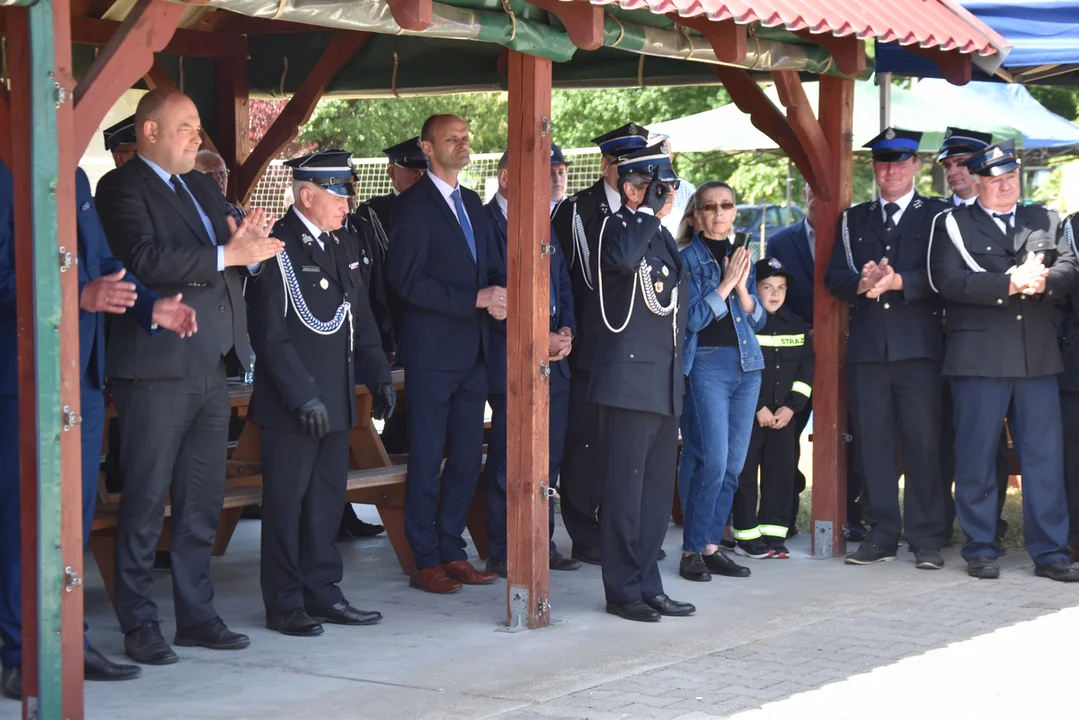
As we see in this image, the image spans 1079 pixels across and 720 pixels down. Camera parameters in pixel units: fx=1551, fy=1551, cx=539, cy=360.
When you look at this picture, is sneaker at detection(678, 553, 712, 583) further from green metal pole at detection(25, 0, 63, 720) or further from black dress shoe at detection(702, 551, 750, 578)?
green metal pole at detection(25, 0, 63, 720)

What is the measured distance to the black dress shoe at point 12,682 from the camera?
5109 millimetres

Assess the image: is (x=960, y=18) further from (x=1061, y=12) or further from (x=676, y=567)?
(x=676, y=567)

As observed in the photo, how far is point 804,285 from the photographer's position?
333 inches

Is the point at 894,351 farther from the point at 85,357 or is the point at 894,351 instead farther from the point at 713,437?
the point at 85,357

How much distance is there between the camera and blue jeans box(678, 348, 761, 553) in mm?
7281

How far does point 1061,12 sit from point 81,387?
5.85 metres

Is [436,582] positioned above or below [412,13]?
below

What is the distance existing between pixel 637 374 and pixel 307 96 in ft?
14.4

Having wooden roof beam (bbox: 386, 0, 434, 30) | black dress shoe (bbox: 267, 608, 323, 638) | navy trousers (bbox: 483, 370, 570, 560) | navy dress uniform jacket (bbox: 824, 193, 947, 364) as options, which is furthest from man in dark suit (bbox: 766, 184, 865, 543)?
wooden roof beam (bbox: 386, 0, 434, 30)

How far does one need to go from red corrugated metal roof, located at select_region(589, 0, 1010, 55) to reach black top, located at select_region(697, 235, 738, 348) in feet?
3.43

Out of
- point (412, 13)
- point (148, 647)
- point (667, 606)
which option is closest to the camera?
point (412, 13)

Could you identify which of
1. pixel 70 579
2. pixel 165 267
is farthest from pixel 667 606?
pixel 70 579

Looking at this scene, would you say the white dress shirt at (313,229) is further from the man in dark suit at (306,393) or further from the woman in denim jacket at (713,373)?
the woman in denim jacket at (713,373)

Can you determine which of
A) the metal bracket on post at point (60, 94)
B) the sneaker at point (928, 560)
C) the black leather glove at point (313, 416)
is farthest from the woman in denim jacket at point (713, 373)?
the metal bracket on post at point (60, 94)
